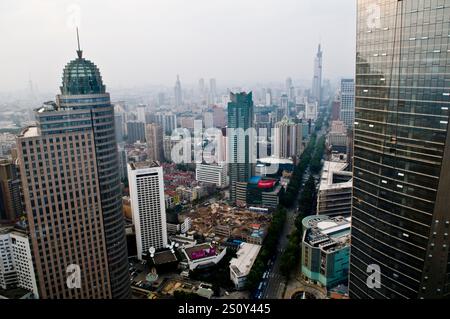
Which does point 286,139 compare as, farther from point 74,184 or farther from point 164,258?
point 74,184

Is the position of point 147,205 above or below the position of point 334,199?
above

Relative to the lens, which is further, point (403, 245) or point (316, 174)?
point (316, 174)

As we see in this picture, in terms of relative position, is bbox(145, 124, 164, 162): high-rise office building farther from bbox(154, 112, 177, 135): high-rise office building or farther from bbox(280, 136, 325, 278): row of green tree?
bbox(280, 136, 325, 278): row of green tree

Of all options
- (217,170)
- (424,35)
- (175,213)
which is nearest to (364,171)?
(424,35)

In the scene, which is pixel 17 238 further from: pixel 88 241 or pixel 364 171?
pixel 364 171

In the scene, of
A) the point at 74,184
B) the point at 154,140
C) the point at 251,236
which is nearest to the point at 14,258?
the point at 74,184

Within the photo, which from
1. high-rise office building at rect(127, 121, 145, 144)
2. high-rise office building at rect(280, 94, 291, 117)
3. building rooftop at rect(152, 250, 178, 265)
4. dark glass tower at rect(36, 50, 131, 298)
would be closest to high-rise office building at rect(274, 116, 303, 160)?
high-rise office building at rect(280, 94, 291, 117)

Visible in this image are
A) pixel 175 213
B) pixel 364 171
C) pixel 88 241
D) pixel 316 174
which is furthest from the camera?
pixel 316 174
